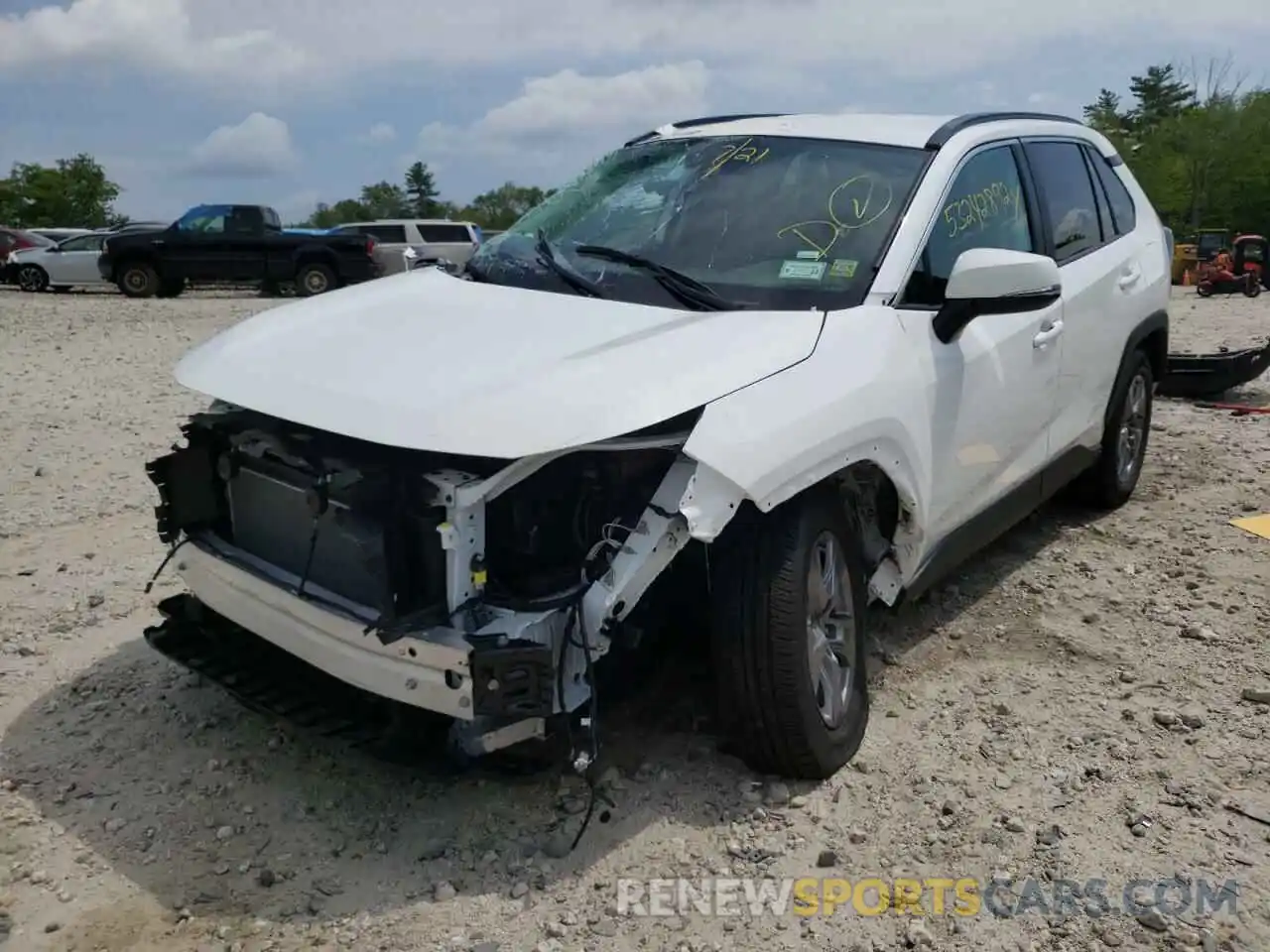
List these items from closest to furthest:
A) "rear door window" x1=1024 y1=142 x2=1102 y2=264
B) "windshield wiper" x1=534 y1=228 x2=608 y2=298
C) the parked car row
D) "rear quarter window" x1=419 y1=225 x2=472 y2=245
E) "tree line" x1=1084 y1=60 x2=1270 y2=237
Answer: "windshield wiper" x1=534 y1=228 x2=608 y2=298
"rear door window" x1=1024 y1=142 x2=1102 y2=264
the parked car row
"rear quarter window" x1=419 y1=225 x2=472 y2=245
"tree line" x1=1084 y1=60 x2=1270 y2=237

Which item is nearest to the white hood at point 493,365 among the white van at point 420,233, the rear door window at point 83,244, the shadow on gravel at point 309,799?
the shadow on gravel at point 309,799

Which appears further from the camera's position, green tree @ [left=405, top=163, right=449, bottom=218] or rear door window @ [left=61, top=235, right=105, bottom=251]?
green tree @ [left=405, top=163, right=449, bottom=218]

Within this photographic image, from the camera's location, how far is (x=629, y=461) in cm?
291

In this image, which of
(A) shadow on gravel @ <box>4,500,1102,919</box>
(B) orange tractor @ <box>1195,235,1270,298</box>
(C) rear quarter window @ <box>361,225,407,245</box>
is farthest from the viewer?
(C) rear quarter window @ <box>361,225,407,245</box>

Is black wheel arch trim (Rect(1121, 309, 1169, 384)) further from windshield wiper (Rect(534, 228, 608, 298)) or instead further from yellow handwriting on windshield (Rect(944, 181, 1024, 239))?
windshield wiper (Rect(534, 228, 608, 298))

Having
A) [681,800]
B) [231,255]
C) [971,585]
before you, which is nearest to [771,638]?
[681,800]

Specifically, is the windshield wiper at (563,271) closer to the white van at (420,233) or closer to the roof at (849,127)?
the roof at (849,127)

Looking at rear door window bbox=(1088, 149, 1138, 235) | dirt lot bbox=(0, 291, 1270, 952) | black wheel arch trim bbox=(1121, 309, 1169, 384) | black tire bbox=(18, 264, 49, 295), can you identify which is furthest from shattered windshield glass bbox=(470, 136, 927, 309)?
black tire bbox=(18, 264, 49, 295)

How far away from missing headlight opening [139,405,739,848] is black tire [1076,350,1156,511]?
10.5 ft

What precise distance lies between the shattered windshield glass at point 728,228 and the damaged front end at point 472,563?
0.77 m

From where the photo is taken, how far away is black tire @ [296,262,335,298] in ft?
68.8

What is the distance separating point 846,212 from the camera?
364cm

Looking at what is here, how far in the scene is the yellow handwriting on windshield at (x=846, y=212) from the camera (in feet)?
11.7

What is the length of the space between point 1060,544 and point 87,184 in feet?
215
